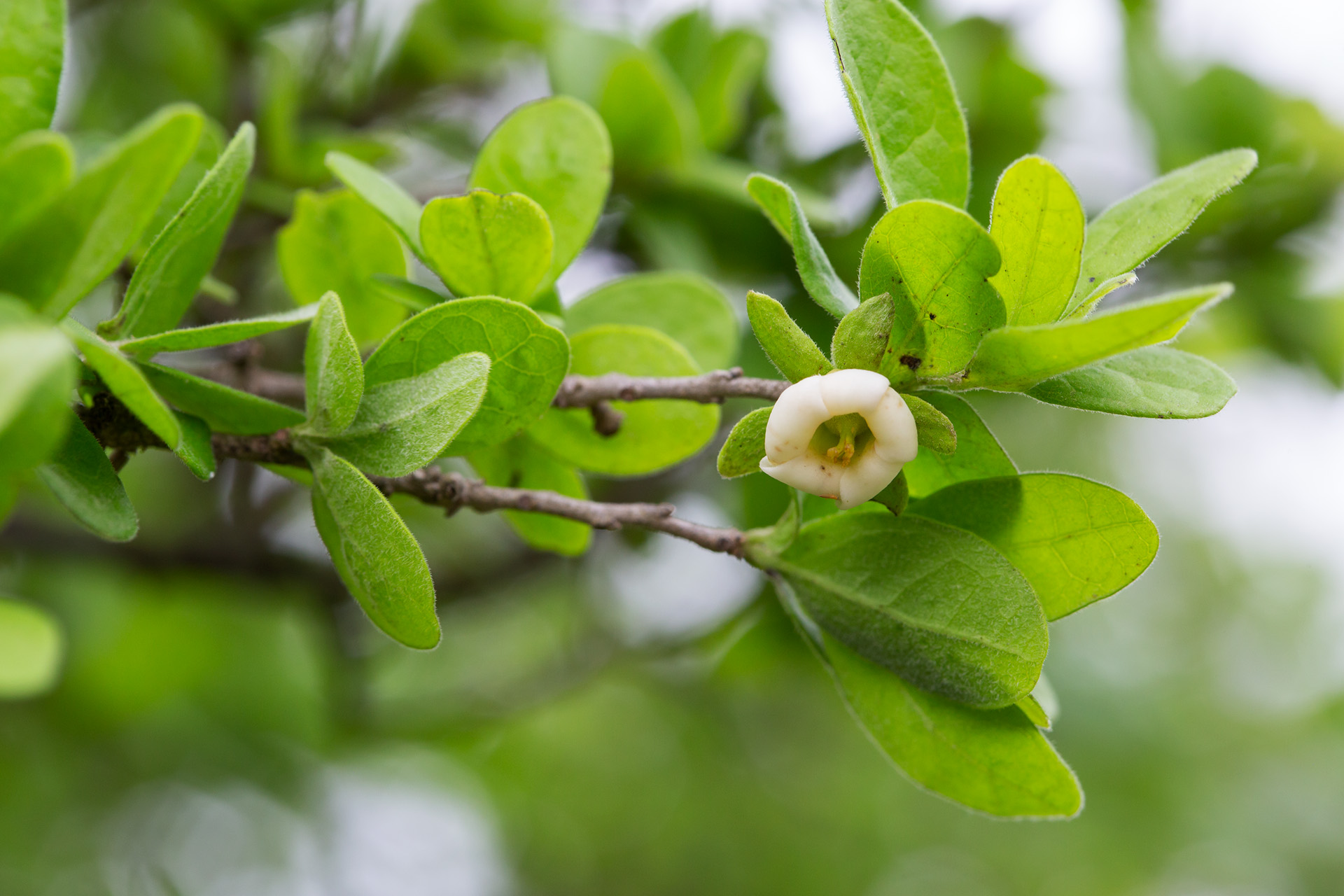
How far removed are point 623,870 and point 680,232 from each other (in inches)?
134

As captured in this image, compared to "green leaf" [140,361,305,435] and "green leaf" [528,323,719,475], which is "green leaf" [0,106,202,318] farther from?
"green leaf" [528,323,719,475]

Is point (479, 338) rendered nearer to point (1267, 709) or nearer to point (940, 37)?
point (940, 37)

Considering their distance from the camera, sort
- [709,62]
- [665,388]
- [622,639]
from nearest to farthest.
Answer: [665,388], [709,62], [622,639]

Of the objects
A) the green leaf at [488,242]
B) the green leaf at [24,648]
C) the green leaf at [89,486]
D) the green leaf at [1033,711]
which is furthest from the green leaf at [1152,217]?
the green leaf at [24,648]

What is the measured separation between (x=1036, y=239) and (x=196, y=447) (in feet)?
1.86

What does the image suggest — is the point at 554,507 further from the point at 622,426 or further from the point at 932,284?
the point at 932,284

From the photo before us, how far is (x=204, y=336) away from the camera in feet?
2.04

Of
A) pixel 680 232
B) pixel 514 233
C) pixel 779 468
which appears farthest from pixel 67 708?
pixel 779 468

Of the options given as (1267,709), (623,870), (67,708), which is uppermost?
(67,708)

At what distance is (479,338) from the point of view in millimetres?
665

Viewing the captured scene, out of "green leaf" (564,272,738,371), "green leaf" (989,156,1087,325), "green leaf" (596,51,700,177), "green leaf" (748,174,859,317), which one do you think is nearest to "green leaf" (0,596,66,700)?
"green leaf" (564,272,738,371)

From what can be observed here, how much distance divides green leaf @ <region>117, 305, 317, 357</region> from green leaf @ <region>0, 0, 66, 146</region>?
5.9 inches

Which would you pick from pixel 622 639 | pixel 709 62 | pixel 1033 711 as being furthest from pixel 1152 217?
pixel 622 639

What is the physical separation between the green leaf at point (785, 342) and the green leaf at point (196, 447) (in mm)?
363
